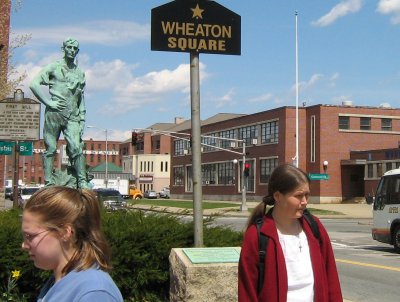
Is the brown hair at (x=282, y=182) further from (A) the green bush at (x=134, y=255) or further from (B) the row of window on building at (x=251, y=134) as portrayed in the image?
(B) the row of window on building at (x=251, y=134)

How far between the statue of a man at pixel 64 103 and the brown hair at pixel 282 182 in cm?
624

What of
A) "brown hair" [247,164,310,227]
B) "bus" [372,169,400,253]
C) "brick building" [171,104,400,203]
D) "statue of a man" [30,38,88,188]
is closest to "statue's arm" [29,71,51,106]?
"statue of a man" [30,38,88,188]

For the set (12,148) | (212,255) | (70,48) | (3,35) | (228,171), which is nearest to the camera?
(212,255)

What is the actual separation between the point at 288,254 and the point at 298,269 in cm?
10

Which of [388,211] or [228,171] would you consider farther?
[228,171]

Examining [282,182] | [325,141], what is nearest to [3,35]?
[282,182]

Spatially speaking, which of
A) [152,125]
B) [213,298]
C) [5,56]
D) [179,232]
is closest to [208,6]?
[179,232]

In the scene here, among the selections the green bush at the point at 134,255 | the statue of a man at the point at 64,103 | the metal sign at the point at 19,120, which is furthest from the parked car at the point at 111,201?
the metal sign at the point at 19,120

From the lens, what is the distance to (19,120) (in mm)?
13859

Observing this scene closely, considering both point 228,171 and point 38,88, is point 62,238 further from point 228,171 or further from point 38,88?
Answer: point 228,171

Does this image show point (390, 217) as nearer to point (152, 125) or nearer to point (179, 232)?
point (179, 232)

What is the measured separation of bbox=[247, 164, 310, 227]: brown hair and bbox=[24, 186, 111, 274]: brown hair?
5.30ft

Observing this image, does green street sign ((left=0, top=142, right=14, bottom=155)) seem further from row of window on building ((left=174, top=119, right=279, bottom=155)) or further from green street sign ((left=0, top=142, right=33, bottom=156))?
row of window on building ((left=174, top=119, right=279, bottom=155))

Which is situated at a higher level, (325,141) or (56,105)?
(325,141)
